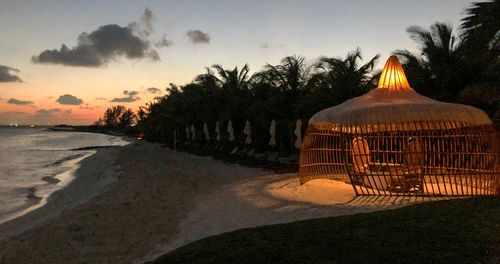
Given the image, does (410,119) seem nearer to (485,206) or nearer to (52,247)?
(485,206)

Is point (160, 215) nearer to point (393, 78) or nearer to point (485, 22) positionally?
point (393, 78)

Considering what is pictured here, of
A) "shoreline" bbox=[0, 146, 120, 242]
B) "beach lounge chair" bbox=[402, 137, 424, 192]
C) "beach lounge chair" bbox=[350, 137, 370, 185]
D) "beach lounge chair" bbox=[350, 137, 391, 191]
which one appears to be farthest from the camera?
"beach lounge chair" bbox=[350, 137, 370, 185]

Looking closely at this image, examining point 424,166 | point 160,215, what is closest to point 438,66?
point 424,166

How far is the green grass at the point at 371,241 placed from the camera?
5.40m

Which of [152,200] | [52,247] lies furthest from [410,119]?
[52,247]

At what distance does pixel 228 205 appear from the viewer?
35.2 ft

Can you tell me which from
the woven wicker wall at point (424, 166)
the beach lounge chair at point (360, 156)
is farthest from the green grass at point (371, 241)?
the beach lounge chair at point (360, 156)

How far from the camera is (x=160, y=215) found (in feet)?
34.4

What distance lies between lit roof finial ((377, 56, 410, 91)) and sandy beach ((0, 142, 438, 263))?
300 cm

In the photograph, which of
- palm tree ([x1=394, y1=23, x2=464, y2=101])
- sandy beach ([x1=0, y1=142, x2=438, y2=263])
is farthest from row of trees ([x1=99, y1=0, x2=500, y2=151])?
sandy beach ([x1=0, y1=142, x2=438, y2=263])

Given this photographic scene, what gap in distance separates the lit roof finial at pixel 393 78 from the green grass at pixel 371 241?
5.38 m

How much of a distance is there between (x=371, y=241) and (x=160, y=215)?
577cm

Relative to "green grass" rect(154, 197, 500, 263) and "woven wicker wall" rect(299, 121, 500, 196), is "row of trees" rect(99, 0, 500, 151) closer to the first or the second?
"woven wicker wall" rect(299, 121, 500, 196)

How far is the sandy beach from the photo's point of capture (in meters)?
8.18
